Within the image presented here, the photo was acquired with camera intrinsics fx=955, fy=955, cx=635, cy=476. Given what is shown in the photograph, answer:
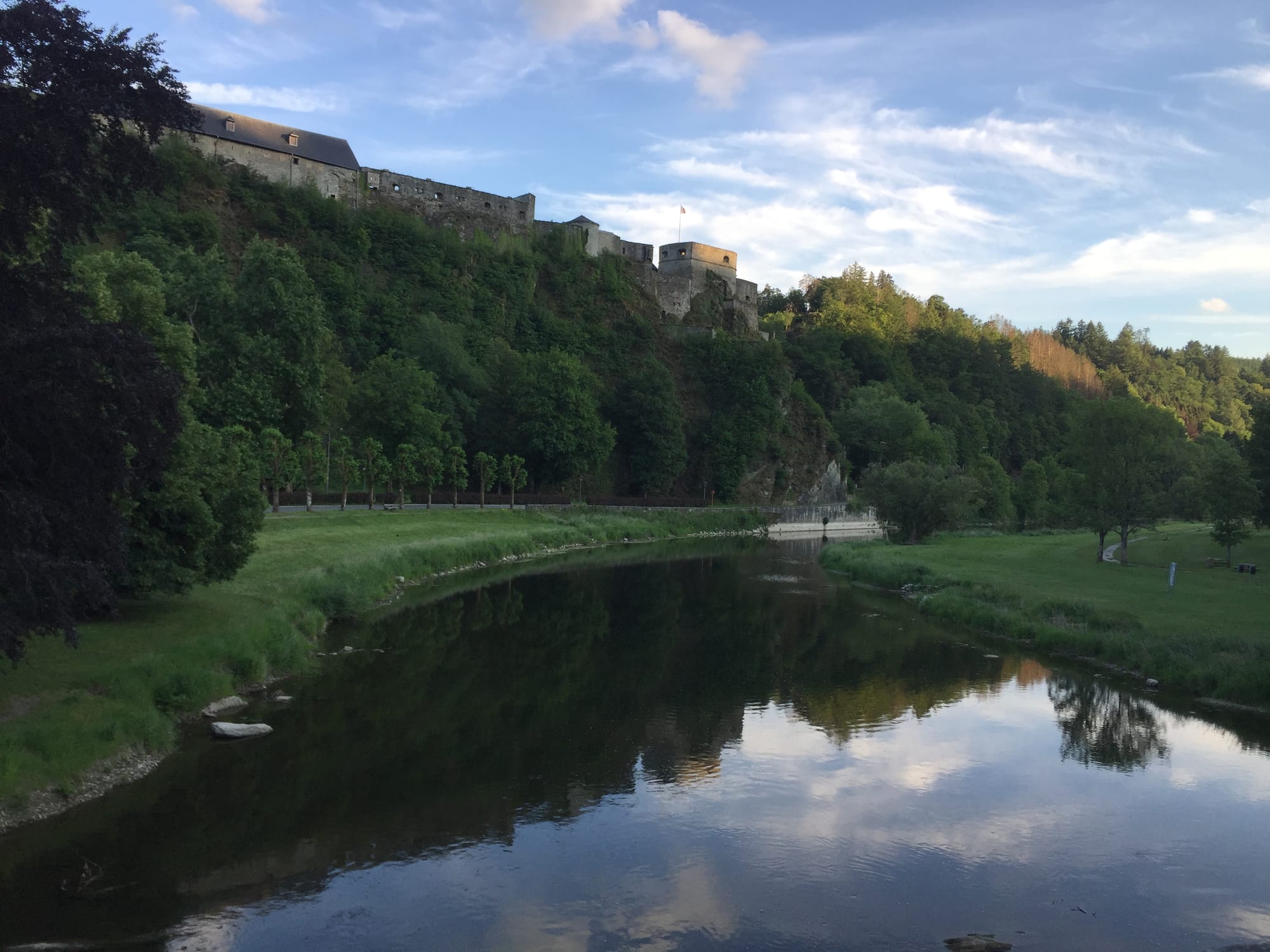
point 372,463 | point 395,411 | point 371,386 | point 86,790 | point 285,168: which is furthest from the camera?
point 285,168

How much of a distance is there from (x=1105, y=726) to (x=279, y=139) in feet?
231

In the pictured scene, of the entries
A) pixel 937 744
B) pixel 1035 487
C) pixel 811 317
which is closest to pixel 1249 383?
pixel 811 317

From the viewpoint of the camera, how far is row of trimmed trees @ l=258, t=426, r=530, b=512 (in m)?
40.8

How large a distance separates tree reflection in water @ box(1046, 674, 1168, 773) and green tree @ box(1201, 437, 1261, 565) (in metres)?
25.6

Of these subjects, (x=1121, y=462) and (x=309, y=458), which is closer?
(x=309, y=458)

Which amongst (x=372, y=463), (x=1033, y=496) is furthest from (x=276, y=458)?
(x=1033, y=496)

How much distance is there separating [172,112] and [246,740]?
10285mm

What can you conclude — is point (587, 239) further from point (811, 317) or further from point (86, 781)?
point (86, 781)

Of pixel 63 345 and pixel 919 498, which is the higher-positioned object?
pixel 63 345

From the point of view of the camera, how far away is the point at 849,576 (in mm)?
45844

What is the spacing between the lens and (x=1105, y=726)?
2077 cm

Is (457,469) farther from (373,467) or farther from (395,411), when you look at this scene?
(373,467)

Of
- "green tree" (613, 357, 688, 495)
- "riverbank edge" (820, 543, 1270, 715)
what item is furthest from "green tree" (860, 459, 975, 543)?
"green tree" (613, 357, 688, 495)

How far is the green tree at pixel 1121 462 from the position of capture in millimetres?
48250
